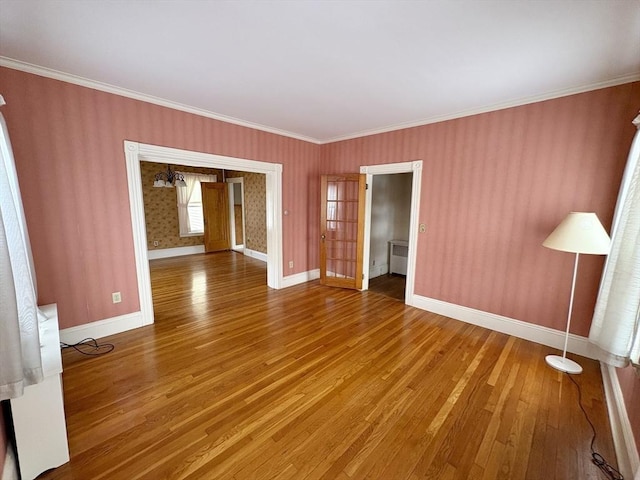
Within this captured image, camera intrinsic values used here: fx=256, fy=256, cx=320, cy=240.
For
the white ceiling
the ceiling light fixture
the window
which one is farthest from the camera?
the window

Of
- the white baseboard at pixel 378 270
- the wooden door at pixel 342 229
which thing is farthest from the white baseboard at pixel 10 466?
the white baseboard at pixel 378 270

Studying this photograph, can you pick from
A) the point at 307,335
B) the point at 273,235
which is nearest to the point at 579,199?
the point at 307,335

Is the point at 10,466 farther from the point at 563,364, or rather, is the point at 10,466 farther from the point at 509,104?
the point at 509,104

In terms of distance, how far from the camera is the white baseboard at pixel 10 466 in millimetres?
1285

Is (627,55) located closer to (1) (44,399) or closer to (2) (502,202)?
(2) (502,202)

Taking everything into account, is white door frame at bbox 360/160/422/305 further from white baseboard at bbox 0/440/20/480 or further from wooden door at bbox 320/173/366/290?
white baseboard at bbox 0/440/20/480

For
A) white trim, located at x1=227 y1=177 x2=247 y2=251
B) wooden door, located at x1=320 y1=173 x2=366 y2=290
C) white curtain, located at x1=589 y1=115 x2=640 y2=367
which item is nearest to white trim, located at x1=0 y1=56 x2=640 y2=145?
white curtain, located at x1=589 y1=115 x2=640 y2=367

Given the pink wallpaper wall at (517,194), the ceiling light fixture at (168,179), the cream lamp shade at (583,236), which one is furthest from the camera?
the ceiling light fixture at (168,179)

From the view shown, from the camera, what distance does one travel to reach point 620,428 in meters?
1.66

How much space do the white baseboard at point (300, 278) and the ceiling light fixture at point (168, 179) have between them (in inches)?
148

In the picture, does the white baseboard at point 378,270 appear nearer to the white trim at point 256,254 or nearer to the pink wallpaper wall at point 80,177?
the white trim at point 256,254

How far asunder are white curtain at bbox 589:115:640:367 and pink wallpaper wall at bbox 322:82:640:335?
0.60 meters

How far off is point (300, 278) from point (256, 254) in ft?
7.84

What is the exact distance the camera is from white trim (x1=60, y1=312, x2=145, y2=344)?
2.67m
